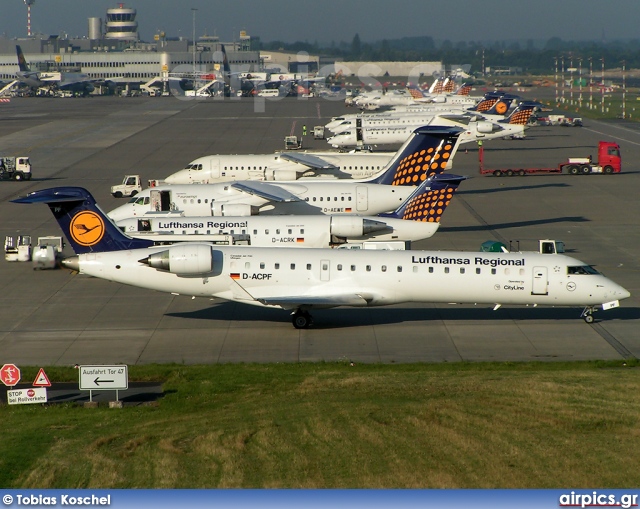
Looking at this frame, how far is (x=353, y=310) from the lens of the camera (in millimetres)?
37750

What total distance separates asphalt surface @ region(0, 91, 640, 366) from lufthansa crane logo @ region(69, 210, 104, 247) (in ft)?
9.76

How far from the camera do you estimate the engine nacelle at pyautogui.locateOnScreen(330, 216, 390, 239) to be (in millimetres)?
41156

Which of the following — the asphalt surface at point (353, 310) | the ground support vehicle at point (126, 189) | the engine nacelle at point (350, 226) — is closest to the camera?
the asphalt surface at point (353, 310)

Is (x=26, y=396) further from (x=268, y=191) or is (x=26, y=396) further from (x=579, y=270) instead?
(x=268, y=191)

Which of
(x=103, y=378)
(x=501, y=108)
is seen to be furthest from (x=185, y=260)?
(x=501, y=108)

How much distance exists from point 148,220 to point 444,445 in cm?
2571

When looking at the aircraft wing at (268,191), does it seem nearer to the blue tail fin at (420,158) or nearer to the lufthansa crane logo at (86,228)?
the blue tail fin at (420,158)

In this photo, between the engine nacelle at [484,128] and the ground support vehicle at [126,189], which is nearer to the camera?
the ground support vehicle at [126,189]

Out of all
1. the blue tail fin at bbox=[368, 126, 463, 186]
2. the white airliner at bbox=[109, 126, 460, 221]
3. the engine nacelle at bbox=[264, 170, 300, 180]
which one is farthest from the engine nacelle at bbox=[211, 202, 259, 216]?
the engine nacelle at bbox=[264, 170, 300, 180]

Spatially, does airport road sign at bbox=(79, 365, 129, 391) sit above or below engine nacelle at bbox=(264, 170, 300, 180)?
below

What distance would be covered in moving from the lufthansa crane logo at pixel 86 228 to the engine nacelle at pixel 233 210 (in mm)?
12523

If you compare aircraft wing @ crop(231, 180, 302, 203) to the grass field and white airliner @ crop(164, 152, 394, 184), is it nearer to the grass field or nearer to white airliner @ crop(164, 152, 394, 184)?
white airliner @ crop(164, 152, 394, 184)

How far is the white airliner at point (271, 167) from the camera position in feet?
210

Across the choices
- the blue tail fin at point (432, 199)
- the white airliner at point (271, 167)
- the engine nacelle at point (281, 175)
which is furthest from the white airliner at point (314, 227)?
the white airliner at point (271, 167)
